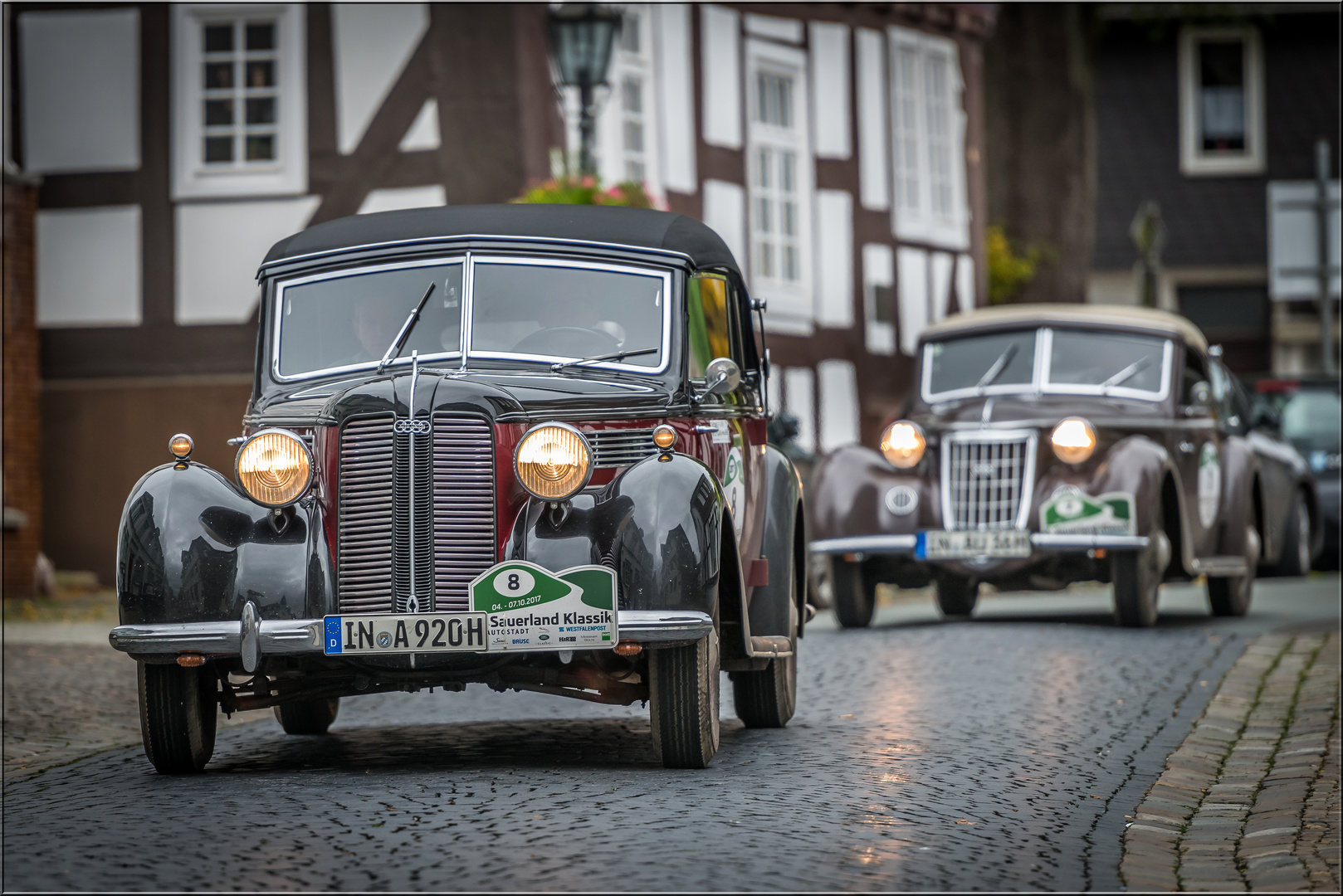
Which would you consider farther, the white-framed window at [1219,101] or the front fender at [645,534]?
the white-framed window at [1219,101]

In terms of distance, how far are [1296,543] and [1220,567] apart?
4.40m

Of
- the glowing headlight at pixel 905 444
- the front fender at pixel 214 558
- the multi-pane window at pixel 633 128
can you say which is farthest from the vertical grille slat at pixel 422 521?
the multi-pane window at pixel 633 128

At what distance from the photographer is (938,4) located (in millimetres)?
24547

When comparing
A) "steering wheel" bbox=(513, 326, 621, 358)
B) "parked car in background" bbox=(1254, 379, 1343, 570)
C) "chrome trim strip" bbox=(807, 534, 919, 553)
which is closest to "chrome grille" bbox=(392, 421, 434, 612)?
"steering wheel" bbox=(513, 326, 621, 358)

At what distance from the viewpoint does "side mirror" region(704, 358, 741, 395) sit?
26.5 feet

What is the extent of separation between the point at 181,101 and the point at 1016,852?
14.5 meters

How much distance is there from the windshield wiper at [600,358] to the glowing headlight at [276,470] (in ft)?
3.43

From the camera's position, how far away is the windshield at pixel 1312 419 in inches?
814

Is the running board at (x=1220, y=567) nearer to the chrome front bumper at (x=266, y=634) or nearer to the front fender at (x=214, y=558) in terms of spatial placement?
the chrome front bumper at (x=266, y=634)

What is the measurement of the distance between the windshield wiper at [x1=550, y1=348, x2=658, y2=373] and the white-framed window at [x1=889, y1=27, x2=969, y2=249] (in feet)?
Answer: 52.8

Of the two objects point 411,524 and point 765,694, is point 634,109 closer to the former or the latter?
point 765,694

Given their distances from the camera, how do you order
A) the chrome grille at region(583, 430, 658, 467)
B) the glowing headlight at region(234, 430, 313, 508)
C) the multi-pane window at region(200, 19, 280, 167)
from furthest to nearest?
the multi-pane window at region(200, 19, 280, 167) → the chrome grille at region(583, 430, 658, 467) → the glowing headlight at region(234, 430, 313, 508)

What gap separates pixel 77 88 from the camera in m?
18.9

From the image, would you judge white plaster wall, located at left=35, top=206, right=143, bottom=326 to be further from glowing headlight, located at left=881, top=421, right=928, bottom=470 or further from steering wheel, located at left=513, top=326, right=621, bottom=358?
steering wheel, located at left=513, top=326, right=621, bottom=358
